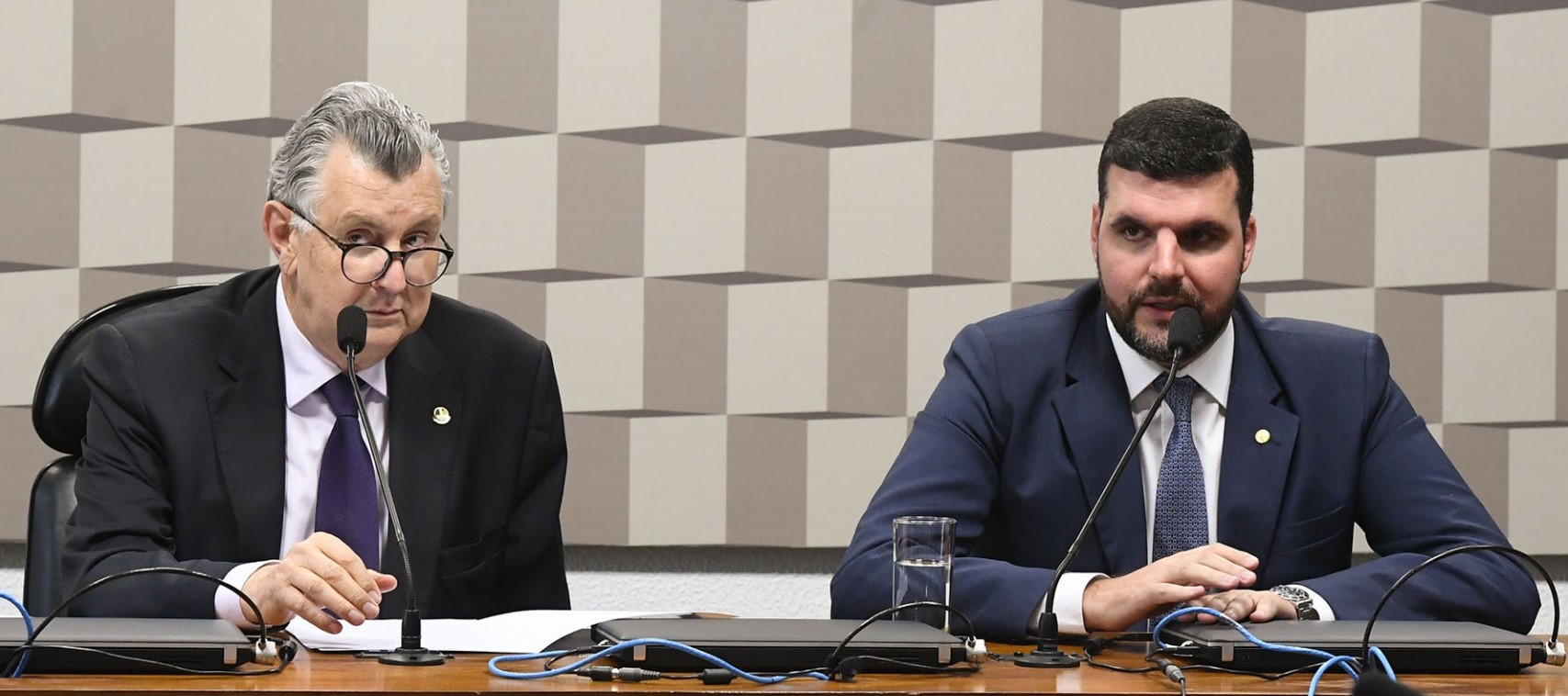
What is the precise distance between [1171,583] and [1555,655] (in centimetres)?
40

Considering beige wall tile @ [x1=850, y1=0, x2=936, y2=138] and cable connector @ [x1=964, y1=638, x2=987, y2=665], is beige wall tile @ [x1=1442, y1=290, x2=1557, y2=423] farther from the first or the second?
cable connector @ [x1=964, y1=638, x2=987, y2=665]

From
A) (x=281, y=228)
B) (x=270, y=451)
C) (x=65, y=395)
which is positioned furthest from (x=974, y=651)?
(x=65, y=395)

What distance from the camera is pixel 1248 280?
2.94 meters

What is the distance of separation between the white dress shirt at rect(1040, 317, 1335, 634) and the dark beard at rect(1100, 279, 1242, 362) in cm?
3

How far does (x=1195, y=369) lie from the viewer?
7.73 ft

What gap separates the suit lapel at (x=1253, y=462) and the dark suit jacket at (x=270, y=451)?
100cm

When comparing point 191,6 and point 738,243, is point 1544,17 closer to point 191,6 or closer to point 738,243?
point 738,243

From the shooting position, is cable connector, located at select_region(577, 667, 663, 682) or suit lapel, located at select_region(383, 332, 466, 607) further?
suit lapel, located at select_region(383, 332, 466, 607)

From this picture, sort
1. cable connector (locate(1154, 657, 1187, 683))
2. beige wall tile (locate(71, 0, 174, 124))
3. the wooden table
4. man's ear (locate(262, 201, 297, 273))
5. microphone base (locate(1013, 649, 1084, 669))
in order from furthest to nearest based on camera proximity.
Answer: beige wall tile (locate(71, 0, 174, 124)), man's ear (locate(262, 201, 297, 273)), microphone base (locate(1013, 649, 1084, 669)), cable connector (locate(1154, 657, 1187, 683)), the wooden table

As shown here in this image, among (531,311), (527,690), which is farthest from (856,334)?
(527,690)

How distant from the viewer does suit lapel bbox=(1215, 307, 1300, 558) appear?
2281 mm

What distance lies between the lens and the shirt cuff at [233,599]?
1882 mm

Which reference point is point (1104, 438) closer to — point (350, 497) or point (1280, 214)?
point (1280, 214)

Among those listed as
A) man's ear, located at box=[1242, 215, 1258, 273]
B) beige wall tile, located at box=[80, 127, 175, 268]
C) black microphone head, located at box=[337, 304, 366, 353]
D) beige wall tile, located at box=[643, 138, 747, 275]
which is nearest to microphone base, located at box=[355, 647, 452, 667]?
black microphone head, located at box=[337, 304, 366, 353]
